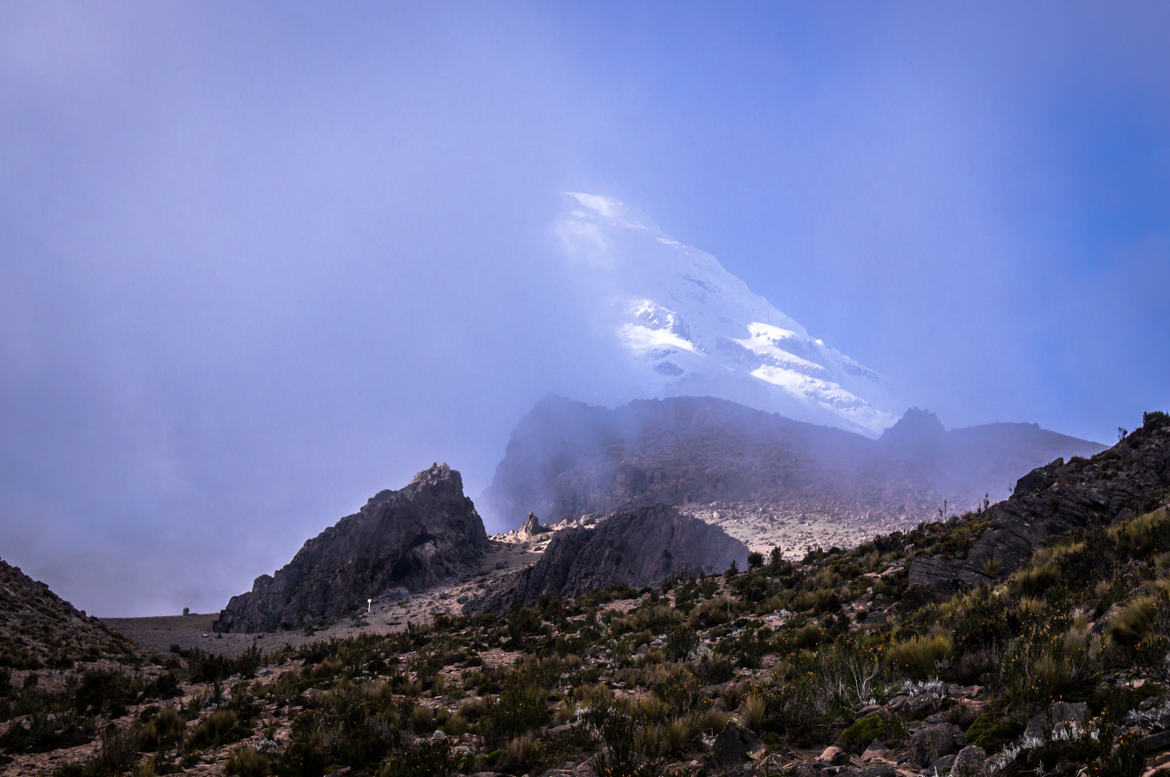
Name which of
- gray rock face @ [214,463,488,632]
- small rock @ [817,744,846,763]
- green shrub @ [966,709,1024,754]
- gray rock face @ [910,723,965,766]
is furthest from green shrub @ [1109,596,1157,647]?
gray rock face @ [214,463,488,632]

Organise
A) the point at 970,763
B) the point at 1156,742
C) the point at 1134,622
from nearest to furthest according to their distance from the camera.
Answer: the point at 1156,742, the point at 970,763, the point at 1134,622

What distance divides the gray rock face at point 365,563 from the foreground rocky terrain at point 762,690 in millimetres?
41028

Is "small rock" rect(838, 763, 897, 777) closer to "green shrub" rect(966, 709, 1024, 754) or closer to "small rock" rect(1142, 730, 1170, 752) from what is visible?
"green shrub" rect(966, 709, 1024, 754)

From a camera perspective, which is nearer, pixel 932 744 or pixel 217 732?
pixel 932 744

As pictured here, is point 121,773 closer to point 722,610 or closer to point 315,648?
point 315,648

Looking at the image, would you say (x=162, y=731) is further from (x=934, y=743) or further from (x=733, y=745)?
(x=934, y=743)

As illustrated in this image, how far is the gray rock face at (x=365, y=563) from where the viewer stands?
57.6m

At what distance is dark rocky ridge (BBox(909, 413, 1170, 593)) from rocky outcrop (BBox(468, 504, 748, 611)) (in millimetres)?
31615

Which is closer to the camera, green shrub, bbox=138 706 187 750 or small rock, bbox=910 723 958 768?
small rock, bbox=910 723 958 768

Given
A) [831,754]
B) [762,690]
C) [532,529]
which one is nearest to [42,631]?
[762,690]

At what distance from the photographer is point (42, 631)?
75.3 feet

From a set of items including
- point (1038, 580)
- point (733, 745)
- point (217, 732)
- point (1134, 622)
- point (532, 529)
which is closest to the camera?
point (733, 745)

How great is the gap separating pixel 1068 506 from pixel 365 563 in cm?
5908

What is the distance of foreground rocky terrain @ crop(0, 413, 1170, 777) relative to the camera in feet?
19.3
